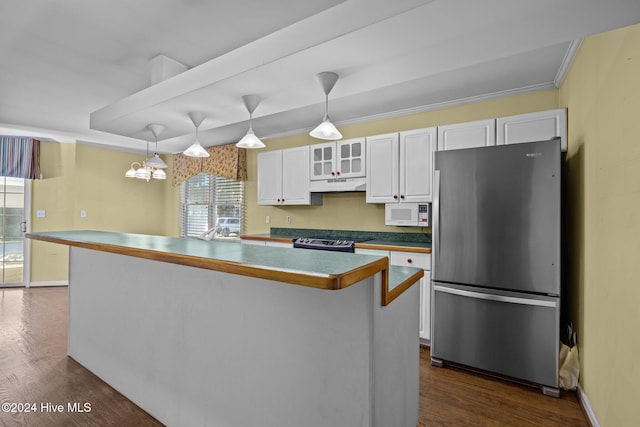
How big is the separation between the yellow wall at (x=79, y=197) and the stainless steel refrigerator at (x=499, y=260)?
573cm

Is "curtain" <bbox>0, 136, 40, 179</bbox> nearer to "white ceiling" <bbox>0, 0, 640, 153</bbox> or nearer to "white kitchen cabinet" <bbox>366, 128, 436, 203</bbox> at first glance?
"white ceiling" <bbox>0, 0, 640, 153</bbox>

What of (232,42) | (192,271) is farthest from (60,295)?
(232,42)

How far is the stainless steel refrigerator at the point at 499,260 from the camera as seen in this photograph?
227 cm

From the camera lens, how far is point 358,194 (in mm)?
4086

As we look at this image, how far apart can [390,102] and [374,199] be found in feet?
3.53

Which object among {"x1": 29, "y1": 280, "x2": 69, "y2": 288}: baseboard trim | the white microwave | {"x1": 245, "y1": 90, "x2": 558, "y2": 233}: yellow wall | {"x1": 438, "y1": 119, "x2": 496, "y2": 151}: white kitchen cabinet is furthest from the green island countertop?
{"x1": 29, "y1": 280, "x2": 69, "y2": 288}: baseboard trim

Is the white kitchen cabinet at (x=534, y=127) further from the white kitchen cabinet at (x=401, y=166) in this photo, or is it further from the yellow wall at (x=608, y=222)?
the white kitchen cabinet at (x=401, y=166)

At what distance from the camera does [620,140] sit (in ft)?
5.39

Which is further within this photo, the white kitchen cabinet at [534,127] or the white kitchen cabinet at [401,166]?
the white kitchen cabinet at [401,166]

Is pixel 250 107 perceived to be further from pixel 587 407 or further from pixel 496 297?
pixel 587 407

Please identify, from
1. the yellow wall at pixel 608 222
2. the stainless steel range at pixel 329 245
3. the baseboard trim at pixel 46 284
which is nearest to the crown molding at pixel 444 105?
the yellow wall at pixel 608 222

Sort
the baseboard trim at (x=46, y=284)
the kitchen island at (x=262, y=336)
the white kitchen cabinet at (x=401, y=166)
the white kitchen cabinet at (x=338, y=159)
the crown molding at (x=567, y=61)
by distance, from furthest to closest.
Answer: the baseboard trim at (x=46, y=284) < the white kitchen cabinet at (x=338, y=159) < the white kitchen cabinet at (x=401, y=166) < the crown molding at (x=567, y=61) < the kitchen island at (x=262, y=336)

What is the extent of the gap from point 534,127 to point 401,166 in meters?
1.20

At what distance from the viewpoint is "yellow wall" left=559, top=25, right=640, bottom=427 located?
1.50 metres
